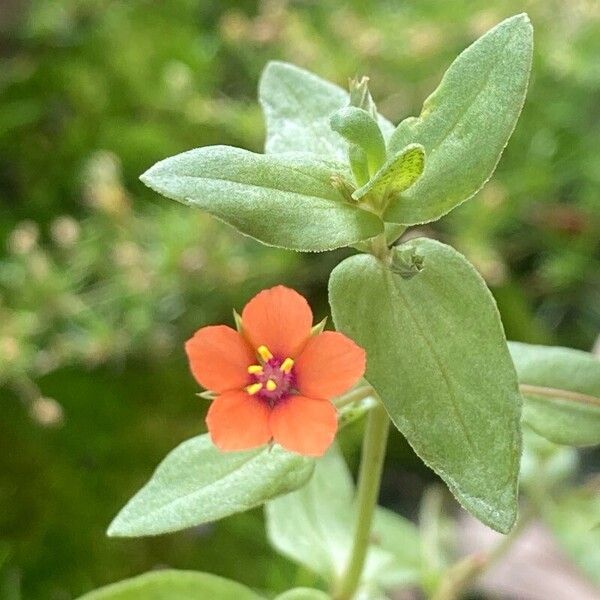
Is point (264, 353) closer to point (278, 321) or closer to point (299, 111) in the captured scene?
point (278, 321)

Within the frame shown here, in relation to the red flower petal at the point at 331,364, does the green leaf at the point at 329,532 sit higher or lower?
lower

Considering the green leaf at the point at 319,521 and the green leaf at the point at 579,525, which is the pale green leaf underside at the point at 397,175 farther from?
the green leaf at the point at 579,525

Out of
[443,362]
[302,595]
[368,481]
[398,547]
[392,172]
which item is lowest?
[398,547]

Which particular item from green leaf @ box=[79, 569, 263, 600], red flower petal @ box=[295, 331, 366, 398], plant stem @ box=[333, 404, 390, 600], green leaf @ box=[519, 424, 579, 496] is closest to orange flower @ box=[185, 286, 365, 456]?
red flower petal @ box=[295, 331, 366, 398]

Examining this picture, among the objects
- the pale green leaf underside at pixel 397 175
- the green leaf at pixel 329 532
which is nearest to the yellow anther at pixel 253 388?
the pale green leaf underside at pixel 397 175

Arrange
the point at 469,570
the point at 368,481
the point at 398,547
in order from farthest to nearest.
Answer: the point at 398,547
the point at 469,570
the point at 368,481

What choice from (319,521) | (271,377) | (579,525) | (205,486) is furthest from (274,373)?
(579,525)

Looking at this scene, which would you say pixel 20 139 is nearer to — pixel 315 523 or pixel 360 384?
pixel 315 523
